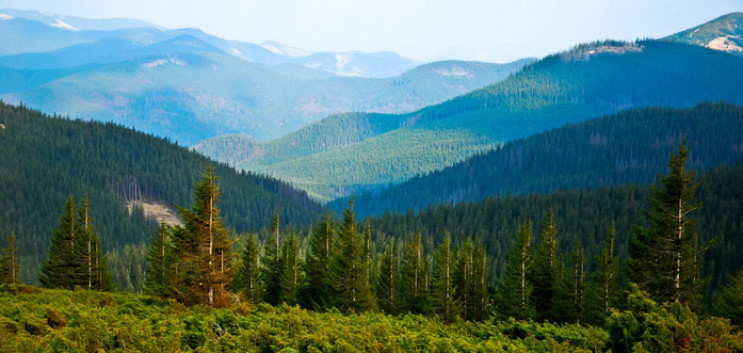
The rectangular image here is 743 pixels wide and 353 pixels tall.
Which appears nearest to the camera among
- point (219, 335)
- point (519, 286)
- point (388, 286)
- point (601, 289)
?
point (219, 335)

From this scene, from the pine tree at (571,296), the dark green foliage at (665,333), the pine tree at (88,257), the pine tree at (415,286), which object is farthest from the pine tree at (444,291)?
the dark green foliage at (665,333)

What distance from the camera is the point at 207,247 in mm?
31016

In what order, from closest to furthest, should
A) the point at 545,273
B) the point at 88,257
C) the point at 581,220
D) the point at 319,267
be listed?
the point at 545,273
the point at 319,267
the point at 88,257
the point at 581,220

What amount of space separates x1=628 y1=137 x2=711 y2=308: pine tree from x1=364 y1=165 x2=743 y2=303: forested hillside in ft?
267

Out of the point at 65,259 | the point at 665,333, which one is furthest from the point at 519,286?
the point at 65,259

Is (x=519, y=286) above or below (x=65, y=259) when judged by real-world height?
below

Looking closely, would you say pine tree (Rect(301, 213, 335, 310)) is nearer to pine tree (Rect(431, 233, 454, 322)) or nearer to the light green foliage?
pine tree (Rect(431, 233, 454, 322))

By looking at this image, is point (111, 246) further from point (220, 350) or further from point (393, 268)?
point (220, 350)

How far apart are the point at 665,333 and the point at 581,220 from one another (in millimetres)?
139996

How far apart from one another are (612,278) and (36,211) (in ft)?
645

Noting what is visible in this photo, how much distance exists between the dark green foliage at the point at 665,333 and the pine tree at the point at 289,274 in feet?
124

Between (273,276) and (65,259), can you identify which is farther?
(273,276)

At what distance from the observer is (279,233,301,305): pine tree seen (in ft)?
175

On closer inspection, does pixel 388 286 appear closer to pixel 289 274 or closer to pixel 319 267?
pixel 319 267
